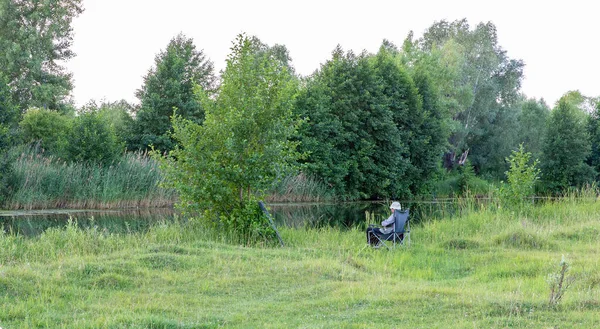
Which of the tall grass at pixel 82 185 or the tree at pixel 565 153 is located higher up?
the tree at pixel 565 153

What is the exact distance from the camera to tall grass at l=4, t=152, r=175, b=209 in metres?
21.6

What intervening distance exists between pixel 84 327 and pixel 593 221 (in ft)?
46.0

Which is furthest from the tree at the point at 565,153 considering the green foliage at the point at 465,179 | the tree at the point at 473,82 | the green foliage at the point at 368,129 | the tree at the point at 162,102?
the tree at the point at 162,102

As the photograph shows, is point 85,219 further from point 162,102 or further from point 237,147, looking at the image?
point 162,102

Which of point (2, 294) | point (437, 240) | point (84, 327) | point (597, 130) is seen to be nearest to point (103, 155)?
point (437, 240)

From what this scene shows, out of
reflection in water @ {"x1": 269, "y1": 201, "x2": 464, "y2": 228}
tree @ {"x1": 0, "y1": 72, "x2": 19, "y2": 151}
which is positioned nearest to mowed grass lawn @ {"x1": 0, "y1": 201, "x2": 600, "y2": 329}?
reflection in water @ {"x1": 269, "y1": 201, "x2": 464, "y2": 228}

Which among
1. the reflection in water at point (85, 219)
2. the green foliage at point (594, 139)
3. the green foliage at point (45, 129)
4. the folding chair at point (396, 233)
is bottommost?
the reflection in water at point (85, 219)

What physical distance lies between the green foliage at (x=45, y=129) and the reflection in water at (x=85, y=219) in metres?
6.76

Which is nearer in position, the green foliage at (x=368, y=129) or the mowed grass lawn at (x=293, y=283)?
the mowed grass lawn at (x=293, y=283)

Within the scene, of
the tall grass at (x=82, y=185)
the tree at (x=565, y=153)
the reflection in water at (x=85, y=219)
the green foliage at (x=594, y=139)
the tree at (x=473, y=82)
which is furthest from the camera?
the tree at (x=473, y=82)

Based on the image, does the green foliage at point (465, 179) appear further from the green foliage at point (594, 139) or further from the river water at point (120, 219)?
the river water at point (120, 219)

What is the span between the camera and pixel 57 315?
6324mm

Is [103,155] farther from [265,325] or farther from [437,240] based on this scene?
[265,325]

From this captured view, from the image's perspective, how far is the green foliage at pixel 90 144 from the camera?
24859 millimetres
